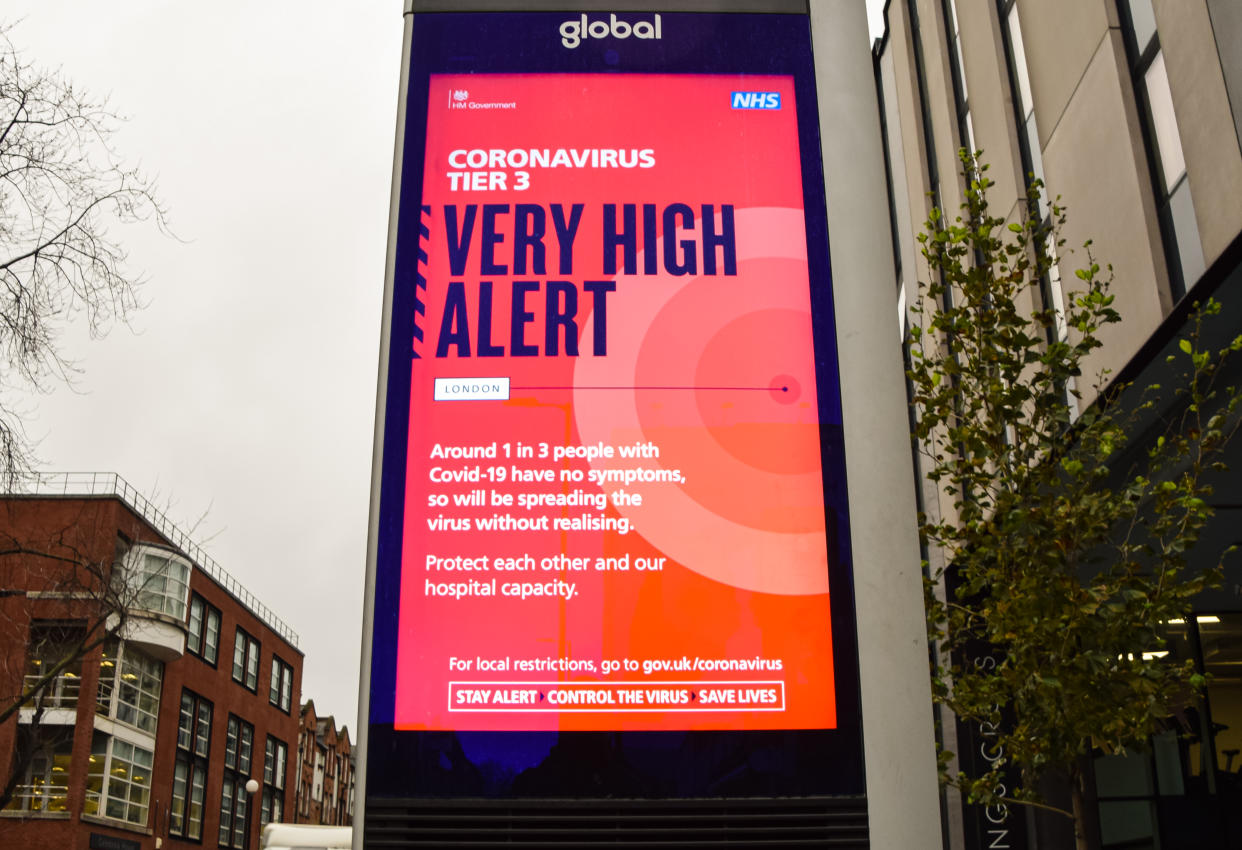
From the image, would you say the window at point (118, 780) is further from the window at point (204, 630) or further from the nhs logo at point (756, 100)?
the nhs logo at point (756, 100)

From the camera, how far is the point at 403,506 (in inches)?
176

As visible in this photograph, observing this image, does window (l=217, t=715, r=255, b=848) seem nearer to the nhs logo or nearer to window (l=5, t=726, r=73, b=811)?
window (l=5, t=726, r=73, b=811)

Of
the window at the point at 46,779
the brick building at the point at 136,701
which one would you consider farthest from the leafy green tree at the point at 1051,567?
the window at the point at 46,779

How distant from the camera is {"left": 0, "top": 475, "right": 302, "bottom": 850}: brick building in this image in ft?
130

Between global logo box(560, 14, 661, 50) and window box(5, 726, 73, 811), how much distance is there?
4323 cm

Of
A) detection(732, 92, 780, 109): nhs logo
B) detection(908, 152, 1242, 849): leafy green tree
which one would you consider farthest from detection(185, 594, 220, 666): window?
detection(732, 92, 780, 109): nhs logo

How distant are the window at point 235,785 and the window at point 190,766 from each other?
3012 mm

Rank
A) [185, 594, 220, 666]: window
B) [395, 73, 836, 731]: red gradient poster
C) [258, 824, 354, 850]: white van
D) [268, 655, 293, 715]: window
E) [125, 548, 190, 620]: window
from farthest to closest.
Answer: [268, 655, 293, 715]: window
[185, 594, 220, 666]: window
[125, 548, 190, 620]: window
[258, 824, 354, 850]: white van
[395, 73, 836, 731]: red gradient poster

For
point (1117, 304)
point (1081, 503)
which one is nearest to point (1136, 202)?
point (1117, 304)

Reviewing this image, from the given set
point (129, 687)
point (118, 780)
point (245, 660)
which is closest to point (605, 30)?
point (118, 780)

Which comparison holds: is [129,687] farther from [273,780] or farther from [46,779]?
[273,780]

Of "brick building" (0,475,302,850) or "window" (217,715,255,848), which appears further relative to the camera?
"window" (217,715,255,848)

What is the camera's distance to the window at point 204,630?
55.0 m

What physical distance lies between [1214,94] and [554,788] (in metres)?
10.2
